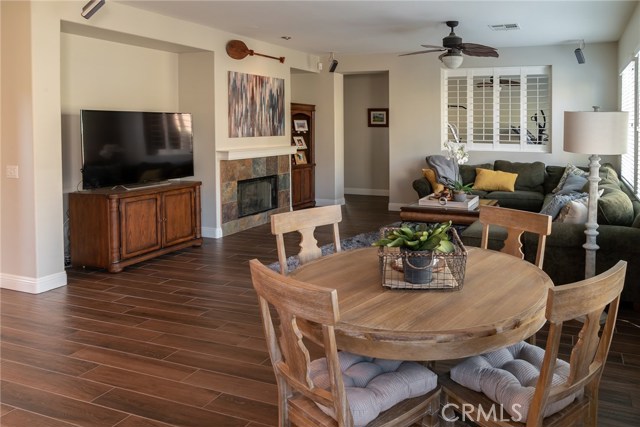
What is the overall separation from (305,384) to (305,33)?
20.7 ft

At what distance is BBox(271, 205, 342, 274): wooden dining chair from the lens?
291cm

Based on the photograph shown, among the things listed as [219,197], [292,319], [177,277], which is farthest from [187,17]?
[292,319]

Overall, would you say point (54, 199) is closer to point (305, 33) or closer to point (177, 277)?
point (177, 277)

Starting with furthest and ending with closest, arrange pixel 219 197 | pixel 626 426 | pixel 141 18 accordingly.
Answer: pixel 219 197 < pixel 141 18 < pixel 626 426

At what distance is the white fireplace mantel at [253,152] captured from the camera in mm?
Result: 7316

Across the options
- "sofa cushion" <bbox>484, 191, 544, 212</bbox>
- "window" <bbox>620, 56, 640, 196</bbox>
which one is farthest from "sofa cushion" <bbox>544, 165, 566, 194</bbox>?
"window" <bbox>620, 56, 640, 196</bbox>

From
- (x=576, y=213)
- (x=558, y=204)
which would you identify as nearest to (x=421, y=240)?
(x=576, y=213)

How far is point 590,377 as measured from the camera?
6.22ft

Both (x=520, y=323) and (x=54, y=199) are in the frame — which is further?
(x=54, y=199)

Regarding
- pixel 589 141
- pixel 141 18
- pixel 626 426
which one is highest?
pixel 141 18

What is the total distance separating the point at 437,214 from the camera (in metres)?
6.56

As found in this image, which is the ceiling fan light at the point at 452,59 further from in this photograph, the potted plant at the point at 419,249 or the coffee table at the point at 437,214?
the potted plant at the point at 419,249

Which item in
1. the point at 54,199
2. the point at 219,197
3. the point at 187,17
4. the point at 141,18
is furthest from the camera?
the point at 219,197

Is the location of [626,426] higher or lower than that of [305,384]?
lower
